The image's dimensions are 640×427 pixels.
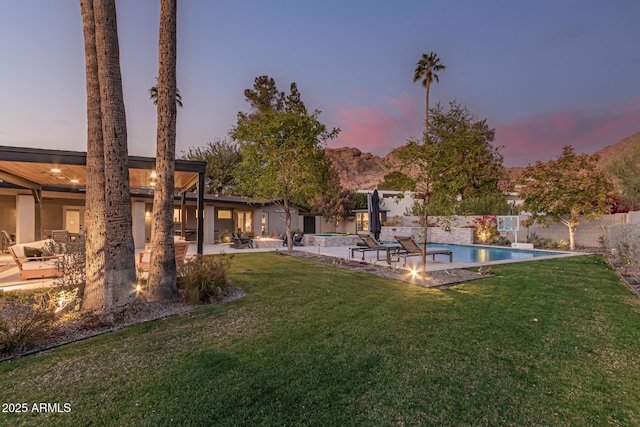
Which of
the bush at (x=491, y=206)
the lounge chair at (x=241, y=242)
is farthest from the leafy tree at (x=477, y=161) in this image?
the lounge chair at (x=241, y=242)

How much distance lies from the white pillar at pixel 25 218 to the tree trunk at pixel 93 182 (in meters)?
12.9

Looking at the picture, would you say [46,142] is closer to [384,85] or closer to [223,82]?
[223,82]

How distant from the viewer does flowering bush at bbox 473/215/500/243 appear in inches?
785

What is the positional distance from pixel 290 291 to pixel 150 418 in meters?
4.39

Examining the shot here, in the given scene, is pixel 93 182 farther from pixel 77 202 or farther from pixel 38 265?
pixel 77 202

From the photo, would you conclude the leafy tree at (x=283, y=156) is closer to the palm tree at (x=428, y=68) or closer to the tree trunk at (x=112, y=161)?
the tree trunk at (x=112, y=161)

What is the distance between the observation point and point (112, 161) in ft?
16.0

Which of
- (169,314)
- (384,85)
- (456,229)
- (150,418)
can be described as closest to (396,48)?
(384,85)

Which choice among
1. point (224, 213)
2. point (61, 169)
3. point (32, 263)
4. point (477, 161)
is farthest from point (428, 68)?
point (32, 263)

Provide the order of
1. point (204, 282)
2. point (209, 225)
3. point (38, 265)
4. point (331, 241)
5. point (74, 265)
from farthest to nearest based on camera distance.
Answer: point (209, 225), point (331, 241), point (38, 265), point (204, 282), point (74, 265)

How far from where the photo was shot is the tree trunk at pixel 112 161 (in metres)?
4.81

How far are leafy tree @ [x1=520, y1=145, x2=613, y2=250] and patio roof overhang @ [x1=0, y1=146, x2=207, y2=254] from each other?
17.5 m

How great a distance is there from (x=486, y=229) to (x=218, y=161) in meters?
27.3

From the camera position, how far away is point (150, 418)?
2.40 metres
